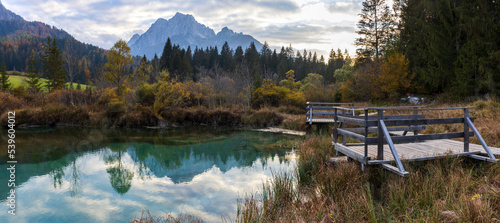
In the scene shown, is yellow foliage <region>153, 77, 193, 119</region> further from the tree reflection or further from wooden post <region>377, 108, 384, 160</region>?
wooden post <region>377, 108, 384, 160</region>

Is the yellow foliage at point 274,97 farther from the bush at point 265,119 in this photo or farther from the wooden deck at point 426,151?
the wooden deck at point 426,151

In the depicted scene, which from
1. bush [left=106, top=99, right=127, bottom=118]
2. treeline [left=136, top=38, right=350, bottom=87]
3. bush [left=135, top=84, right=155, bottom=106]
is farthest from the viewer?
treeline [left=136, top=38, right=350, bottom=87]

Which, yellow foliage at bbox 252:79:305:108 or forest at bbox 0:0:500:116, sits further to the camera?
yellow foliage at bbox 252:79:305:108

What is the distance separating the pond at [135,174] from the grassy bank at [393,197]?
1.57 metres

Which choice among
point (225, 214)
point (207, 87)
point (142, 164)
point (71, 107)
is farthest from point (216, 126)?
point (225, 214)

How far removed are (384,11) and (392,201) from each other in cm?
3748

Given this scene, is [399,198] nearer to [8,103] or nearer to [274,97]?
[274,97]

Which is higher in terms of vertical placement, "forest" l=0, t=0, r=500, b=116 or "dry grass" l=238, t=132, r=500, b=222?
"forest" l=0, t=0, r=500, b=116

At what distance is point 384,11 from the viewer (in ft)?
115

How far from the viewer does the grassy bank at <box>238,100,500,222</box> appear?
3.63 metres

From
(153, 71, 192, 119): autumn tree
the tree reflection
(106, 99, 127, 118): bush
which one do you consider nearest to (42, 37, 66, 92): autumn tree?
(106, 99, 127, 118): bush

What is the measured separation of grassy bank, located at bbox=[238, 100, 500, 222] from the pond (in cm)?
157

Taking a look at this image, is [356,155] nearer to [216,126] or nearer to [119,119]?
[216,126]

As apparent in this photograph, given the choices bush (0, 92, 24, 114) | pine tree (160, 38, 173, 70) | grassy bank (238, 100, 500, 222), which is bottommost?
grassy bank (238, 100, 500, 222)
